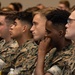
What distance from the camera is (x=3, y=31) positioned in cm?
460

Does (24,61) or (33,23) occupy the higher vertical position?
(33,23)

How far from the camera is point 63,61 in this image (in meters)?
3.11

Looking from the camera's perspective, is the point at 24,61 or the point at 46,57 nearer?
the point at 46,57

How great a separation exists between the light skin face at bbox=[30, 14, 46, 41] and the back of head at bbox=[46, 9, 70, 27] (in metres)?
0.30

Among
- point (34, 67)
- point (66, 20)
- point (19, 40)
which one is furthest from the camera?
point (19, 40)

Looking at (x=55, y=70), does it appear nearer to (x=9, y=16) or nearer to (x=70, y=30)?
(x=70, y=30)

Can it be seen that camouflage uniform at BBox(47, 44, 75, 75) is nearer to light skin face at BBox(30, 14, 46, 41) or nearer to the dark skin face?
the dark skin face

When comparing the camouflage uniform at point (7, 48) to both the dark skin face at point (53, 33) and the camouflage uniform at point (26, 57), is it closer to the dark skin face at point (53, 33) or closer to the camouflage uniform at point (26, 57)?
the camouflage uniform at point (26, 57)

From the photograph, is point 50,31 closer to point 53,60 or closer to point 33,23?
point 53,60

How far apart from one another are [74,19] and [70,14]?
153 millimetres

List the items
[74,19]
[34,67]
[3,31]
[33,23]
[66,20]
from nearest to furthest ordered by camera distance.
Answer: [74,19] < [66,20] < [34,67] < [33,23] < [3,31]

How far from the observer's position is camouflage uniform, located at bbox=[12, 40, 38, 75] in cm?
362

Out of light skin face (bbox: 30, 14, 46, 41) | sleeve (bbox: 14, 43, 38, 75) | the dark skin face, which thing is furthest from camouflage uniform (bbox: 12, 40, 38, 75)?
the dark skin face

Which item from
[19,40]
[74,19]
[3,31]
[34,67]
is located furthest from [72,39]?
[3,31]
